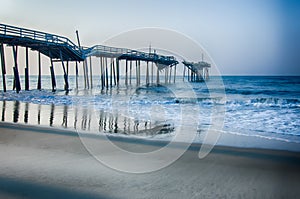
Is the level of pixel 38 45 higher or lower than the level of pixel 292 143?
higher

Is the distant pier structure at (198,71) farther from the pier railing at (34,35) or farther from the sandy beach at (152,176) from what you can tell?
the sandy beach at (152,176)

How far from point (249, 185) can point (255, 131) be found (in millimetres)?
4788

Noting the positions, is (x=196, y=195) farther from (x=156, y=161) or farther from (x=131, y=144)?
(x=131, y=144)

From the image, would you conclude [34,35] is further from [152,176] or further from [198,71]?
[198,71]

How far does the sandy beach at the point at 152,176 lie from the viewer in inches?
127

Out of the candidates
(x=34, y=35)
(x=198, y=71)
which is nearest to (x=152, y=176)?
(x=34, y=35)

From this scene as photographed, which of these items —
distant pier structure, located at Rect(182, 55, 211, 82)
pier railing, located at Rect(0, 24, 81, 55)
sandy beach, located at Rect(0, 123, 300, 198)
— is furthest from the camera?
distant pier structure, located at Rect(182, 55, 211, 82)

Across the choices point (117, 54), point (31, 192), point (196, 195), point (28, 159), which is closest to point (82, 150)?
point (28, 159)

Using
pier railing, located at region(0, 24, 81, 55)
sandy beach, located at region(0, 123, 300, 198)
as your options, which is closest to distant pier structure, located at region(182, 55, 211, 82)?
pier railing, located at region(0, 24, 81, 55)

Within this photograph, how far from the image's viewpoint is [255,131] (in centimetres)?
796

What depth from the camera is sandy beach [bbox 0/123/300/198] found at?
3215 mm

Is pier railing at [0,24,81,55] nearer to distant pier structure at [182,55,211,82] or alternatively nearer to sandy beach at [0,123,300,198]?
sandy beach at [0,123,300,198]

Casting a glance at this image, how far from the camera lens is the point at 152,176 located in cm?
379

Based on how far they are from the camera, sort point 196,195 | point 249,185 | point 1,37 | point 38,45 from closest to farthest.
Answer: point 196,195 < point 249,185 < point 1,37 < point 38,45
